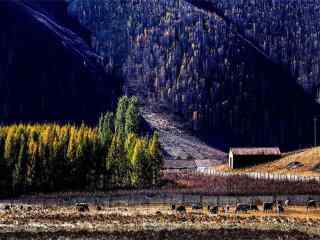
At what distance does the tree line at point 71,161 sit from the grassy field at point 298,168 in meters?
30.4

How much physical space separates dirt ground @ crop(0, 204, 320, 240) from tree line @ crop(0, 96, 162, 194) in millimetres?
33493

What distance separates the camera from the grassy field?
14238 centimetres

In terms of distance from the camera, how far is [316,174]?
5364 inches

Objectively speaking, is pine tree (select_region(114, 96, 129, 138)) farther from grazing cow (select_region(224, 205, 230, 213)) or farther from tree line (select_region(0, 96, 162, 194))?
grazing cow (select_region(224, 205, 230, 213))

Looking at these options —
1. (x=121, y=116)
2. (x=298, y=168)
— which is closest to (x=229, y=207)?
(x=298, y=168)

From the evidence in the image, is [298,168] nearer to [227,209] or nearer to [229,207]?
[229,207]

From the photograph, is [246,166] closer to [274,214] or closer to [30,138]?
[30,138]

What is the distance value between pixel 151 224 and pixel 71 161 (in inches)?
2407

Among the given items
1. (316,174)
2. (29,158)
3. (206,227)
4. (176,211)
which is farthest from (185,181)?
(206,227)

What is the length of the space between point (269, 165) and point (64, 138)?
186 ft

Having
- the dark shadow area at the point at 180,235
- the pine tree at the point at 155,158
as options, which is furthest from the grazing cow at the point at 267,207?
the pine tree at the point at 155,158

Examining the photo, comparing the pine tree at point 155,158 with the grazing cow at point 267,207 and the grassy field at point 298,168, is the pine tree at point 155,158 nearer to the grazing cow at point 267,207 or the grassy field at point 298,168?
the grassy field at point 298,168

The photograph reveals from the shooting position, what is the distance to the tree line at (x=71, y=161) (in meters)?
118

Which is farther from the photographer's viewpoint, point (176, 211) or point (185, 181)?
point (185, 181)
